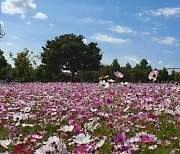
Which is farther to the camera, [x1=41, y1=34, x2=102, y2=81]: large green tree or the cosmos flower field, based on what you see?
[x1=41, y1=34, x2=102, y2=81]: large green tree

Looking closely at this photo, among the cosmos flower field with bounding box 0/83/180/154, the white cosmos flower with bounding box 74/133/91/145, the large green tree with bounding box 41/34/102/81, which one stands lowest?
the cosmos flower field with bounding box 0/83/180/154

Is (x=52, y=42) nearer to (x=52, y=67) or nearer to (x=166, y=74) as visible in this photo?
(x=52, y=67)

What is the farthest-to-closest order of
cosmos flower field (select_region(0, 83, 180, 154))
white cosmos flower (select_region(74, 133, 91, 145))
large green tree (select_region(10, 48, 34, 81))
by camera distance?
1. large green tree (select_region(10, 48, 34, 81))
2. cosmos flower field (select_region(0, 83, 180, 154))
3. white cosmos flower (select_region(74, 133, 91, 145))

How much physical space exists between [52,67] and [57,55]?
6.41 feet

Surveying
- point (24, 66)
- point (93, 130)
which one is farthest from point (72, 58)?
point (93, 130)

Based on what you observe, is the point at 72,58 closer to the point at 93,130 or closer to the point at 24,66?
the point at 24,66

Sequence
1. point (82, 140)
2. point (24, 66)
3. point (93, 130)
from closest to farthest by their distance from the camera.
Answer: point (82, 140) → point (93, 130) → point (24, 66)

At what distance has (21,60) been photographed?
4759 centimetres

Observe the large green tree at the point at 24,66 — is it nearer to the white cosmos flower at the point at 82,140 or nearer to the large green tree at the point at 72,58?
the large green tree at the point at 72,58

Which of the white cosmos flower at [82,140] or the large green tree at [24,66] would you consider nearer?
the white cosmos flower at [82,140]

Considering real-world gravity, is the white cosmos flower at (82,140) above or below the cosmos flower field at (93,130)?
above

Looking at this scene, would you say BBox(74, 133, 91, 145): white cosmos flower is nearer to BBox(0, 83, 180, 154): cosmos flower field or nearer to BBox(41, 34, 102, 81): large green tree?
BBox(0, 83, 180, 154): cosmos flower field

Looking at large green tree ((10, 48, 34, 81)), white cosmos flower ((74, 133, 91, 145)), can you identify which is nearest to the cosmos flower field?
white cosmos flower ((74, 133, 91, 145))

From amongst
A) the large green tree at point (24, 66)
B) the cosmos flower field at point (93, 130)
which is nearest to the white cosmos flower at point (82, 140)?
the cosmos flower field at point (93, 130)
